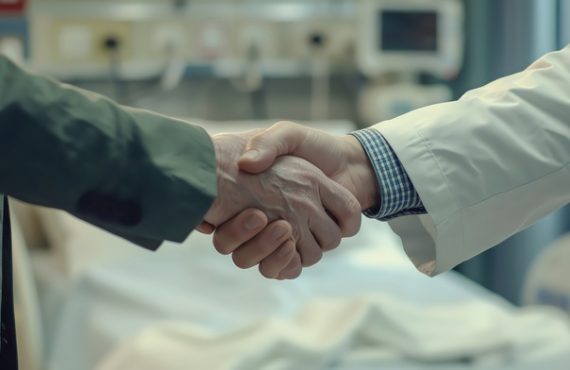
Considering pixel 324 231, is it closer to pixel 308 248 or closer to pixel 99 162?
pixel 308 248

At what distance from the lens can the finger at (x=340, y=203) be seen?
1.46 metres

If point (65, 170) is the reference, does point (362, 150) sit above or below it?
below

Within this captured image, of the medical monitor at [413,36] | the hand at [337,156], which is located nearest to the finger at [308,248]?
the hand at [337,156]

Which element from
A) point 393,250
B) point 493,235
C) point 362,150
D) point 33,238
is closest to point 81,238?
point 33,238

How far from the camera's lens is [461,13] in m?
3.62

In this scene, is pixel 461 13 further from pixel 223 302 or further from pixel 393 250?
pixel 223 302

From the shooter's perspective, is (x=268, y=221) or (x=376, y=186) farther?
(x=376, y=186)

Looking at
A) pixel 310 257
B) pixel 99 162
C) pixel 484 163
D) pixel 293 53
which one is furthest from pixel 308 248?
pixel 293 53

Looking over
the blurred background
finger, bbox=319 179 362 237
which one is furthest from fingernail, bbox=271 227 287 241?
the blurred background

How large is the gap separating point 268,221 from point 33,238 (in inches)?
72.2

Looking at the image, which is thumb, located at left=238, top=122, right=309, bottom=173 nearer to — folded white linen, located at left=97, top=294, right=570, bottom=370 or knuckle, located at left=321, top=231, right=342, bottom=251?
knuckle, located at left=321, top=231, right=342, bottom=251

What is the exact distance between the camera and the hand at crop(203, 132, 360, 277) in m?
1.35

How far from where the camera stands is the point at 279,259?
4.70 ft

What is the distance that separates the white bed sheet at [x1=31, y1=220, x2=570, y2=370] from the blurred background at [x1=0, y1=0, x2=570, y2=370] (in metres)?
0.46
